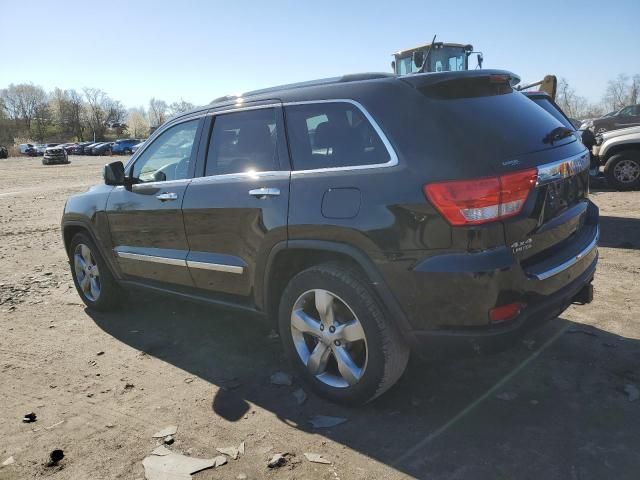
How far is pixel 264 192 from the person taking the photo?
3297mm

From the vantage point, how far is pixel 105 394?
3.55 metres

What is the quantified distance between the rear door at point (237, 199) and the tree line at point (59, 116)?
339 ft

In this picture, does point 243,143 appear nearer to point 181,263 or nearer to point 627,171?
point 181,263

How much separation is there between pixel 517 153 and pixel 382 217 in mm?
772

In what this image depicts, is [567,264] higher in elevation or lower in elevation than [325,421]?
higher

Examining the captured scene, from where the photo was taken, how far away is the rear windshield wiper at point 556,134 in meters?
3.04

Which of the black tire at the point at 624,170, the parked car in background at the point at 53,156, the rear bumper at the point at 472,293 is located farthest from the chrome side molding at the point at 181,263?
the parked car in background at the point at 53,156

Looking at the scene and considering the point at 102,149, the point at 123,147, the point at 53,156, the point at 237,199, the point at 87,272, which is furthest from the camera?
the point at 102,149

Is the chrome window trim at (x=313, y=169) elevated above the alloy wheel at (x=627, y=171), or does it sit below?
above

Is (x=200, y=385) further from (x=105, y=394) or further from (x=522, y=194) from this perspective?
(x=522, y=194)

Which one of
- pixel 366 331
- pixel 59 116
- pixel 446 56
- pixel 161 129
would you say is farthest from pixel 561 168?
pixel 59 116

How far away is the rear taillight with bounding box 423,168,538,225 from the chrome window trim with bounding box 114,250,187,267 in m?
2.18

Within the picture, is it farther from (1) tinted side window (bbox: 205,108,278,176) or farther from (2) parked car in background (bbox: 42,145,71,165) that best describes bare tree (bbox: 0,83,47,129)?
(1) tinted side window (bbox: 205,108,278,176)

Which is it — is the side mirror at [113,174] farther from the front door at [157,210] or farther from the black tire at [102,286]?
the black tire at [102,286]
